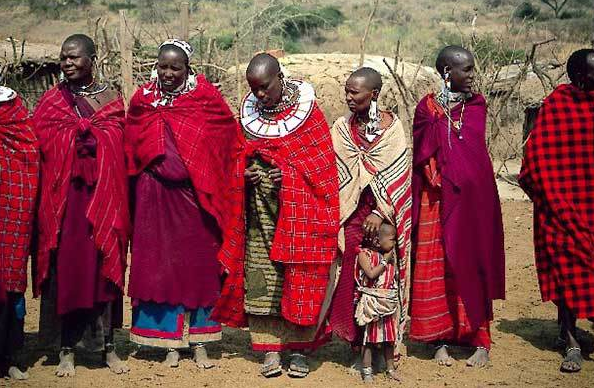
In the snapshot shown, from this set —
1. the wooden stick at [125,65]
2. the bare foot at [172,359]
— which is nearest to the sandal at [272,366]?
the bare foot at [172,359]

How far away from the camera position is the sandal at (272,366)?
201 inches

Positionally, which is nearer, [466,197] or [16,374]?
[16,374]

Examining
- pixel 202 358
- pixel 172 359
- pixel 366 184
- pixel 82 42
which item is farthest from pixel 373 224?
pixel 82 42

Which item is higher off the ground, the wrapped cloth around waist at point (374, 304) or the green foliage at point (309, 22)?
the green foliage at point (309, 22)

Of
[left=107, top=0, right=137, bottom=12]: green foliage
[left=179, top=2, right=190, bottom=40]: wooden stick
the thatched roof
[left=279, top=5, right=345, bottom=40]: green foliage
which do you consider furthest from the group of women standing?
[left=107, top=0, right=137, bottom=12]: green foliage

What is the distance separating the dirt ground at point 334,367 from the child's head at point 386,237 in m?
0.83

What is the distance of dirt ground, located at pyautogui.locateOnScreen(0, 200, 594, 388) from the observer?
5039 millimetres

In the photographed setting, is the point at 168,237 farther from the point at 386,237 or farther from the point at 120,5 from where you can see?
the point at 120,5

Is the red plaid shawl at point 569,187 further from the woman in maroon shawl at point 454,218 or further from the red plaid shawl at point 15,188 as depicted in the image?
the red plaid shawl at point 15,188

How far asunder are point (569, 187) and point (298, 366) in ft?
6.71

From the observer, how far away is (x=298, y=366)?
5.14 m

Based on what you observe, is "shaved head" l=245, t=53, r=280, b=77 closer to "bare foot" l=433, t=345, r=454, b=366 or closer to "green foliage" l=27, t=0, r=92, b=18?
"bare foot" l=433, t=345, r=454, b=366

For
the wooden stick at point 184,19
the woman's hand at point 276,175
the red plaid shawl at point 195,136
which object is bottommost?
the woman's hand at point 276,175

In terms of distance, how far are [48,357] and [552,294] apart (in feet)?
10.9
